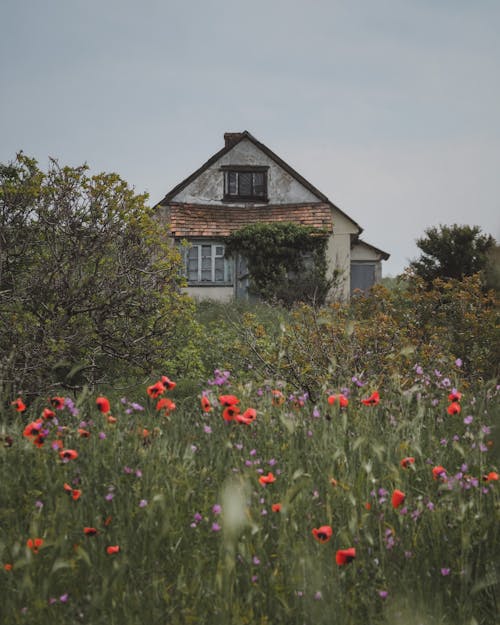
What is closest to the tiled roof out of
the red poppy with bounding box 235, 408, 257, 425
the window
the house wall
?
the house wall

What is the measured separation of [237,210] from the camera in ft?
86.7

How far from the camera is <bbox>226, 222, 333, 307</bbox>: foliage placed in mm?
24797

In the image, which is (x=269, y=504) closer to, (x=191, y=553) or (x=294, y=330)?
(x=191, y=553)

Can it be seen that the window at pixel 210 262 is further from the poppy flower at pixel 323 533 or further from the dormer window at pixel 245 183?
the poppy flower at pixel 323 533

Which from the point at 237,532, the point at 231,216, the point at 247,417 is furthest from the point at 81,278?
the point at 231,216

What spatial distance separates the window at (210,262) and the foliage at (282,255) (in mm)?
485

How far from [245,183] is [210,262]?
347 cm

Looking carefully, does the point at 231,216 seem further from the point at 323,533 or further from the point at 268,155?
the point at 323,533

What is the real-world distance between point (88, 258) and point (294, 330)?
2.95 m

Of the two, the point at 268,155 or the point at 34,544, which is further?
the point at 268,155

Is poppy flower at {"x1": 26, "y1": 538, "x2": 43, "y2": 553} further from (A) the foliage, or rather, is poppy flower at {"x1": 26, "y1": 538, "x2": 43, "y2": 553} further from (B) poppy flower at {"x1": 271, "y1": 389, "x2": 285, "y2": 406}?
(A) the foliage

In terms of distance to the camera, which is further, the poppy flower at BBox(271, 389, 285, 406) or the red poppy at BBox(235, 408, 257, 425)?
the poppy flower at BBox(271, 389, 285, 406)

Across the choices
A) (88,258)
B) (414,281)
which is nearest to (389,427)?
Result: (88,258)

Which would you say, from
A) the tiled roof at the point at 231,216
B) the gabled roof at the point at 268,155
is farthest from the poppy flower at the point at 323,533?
the gabled roof at the point at 268,155
